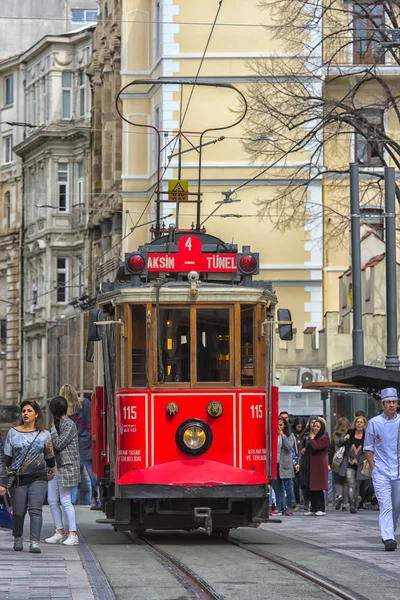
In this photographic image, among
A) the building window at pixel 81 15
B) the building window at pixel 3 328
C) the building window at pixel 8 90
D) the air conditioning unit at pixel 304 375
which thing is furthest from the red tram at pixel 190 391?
the building window at pixel 81 15

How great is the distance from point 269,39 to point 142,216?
672cm

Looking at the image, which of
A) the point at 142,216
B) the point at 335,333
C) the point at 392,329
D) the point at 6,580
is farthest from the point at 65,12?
the point at 6,580

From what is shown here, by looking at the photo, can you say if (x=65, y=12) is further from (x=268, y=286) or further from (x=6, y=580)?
(x=6, y=580)

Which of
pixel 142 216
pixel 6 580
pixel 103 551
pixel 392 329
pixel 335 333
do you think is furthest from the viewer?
pixel 142 216

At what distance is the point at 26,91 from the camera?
Answer: 231ft

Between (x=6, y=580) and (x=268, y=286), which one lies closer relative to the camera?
(x=6, y=580)

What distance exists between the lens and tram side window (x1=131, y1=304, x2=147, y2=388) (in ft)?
56.4

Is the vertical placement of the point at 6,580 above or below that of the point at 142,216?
below

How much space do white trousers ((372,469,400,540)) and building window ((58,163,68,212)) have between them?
156 feet

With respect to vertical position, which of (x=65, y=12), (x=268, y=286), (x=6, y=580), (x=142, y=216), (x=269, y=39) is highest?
(x=65, y=12)

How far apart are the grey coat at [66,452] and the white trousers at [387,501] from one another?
322 centimetres

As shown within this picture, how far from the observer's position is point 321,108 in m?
33.8

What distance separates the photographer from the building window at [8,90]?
7225cm

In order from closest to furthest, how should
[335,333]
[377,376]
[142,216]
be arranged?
Answer: 1. [377,376]
2. [335,333]
3. [142,216]
